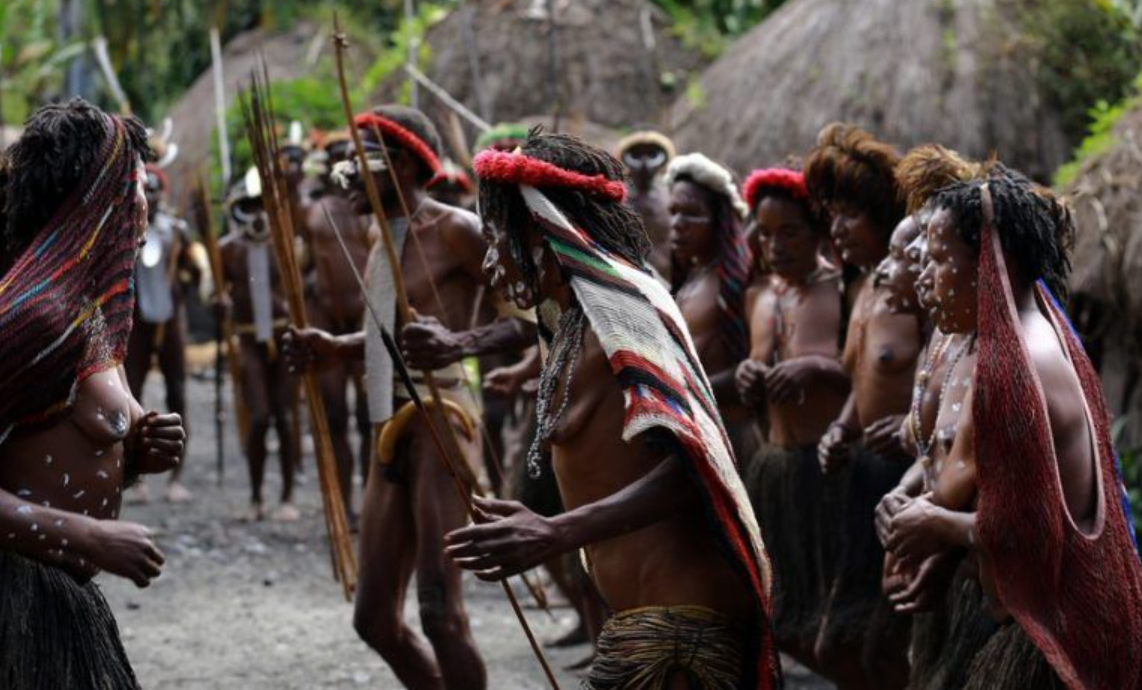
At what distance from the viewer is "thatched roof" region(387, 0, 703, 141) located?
47.2ft

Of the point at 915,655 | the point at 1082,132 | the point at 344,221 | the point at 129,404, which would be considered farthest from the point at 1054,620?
the point at 1082,132

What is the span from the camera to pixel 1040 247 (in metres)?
4.00

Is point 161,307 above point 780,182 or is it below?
below

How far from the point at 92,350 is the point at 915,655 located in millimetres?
2467

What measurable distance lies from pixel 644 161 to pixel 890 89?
304 cm

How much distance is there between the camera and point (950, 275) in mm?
4148

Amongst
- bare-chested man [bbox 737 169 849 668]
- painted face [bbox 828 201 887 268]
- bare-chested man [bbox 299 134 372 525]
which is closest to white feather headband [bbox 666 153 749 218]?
bare-chested man [bbox 737 169 849 668]

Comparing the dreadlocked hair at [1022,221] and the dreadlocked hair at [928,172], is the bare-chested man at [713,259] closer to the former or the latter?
the dreadlocked hair at [928,172]

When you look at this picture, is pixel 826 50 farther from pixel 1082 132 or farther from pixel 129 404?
pixel 129 404

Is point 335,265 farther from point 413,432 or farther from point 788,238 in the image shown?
point 413,432

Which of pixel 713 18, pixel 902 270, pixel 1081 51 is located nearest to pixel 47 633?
pixel 902 270

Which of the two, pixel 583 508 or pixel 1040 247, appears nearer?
pixel 583 508

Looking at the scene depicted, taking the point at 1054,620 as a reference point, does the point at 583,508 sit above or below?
above

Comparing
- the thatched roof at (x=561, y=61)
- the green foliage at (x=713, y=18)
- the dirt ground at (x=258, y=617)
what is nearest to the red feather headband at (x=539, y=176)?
the dirt ground at (x=258, y=617)
